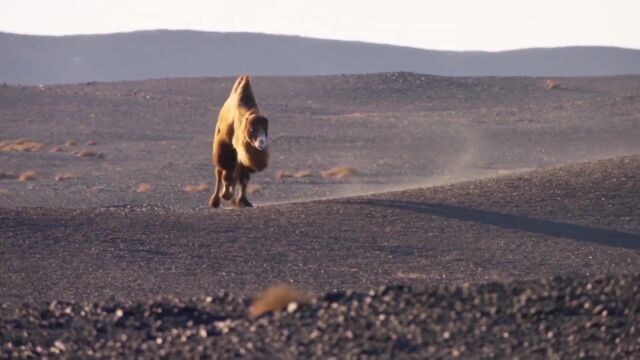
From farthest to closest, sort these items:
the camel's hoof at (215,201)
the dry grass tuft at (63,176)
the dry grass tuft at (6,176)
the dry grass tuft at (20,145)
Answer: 1. the dry grass tuft at (20,145)
2. the dry grass tuft at (6,176)
3. the dry grass tuft at (63,176)
4. the camel's hoof at (215,201)

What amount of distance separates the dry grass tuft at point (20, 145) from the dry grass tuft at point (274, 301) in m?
40.4

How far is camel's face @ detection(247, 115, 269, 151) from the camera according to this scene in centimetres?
2422

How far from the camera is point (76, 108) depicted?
72.9m

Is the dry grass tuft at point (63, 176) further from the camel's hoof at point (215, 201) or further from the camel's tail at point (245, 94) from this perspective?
the camel's tail at point (245, 94)

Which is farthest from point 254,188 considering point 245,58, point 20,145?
point 245,58

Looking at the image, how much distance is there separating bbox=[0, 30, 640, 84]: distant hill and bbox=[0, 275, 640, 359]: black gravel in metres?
147

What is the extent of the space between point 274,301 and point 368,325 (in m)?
1.29

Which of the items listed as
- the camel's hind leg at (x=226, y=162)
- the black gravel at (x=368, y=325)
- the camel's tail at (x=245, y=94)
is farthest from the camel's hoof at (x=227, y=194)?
the black gravel at (x=368, y=325)

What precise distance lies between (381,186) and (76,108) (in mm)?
34137

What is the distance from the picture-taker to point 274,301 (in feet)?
Result: 48.9

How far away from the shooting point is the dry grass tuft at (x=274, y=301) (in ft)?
48.4

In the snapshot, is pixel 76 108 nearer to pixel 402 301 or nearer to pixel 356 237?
pixel 356 237

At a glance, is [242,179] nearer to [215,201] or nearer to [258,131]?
[215,201]

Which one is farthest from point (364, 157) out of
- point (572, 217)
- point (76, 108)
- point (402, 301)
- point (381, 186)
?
point (402, 301)
